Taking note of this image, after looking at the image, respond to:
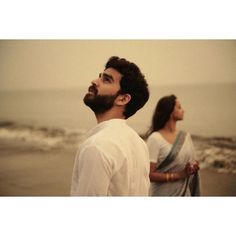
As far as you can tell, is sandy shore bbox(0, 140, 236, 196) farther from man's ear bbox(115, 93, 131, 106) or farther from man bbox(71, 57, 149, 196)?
man's ear bbox(115, 93, 131, 106)

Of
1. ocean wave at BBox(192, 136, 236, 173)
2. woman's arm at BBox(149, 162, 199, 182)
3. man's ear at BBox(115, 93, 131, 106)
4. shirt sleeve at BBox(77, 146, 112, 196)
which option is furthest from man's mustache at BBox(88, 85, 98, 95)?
ocean wave at BBox(192, 136, 236, 173)

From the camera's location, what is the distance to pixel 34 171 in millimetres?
2662

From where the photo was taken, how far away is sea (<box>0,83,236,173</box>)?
2.68 meters

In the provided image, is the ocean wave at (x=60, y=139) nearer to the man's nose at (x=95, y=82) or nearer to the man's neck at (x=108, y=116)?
the man's neck at (x=108, y=116)

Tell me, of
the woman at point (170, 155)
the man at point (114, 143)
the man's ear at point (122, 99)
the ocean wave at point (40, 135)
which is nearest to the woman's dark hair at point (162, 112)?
the woman at point (170, 155)

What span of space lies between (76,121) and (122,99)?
13.7 inches

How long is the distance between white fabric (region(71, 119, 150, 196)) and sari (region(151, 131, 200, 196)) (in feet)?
0.32

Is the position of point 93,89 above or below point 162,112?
above

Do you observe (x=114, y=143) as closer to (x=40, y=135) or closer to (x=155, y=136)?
(x=155, y=136)

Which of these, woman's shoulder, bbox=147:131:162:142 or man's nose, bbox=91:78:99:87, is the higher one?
man's nose, bbox=91:78:99:87

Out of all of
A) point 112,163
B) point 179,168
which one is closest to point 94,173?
point 112,163
